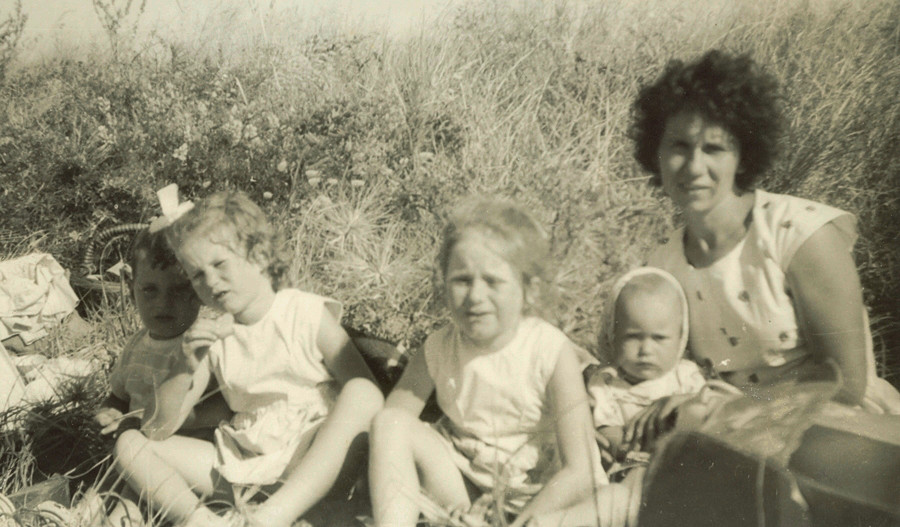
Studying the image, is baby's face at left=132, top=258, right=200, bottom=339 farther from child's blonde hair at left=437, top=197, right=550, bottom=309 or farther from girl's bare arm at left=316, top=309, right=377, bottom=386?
child's blonde hair at left=437, top=197, right=550, bottom=309

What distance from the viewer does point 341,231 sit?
217 centimetres

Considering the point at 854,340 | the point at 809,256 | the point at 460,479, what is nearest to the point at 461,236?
the point at 460,479

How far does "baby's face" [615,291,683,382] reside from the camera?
5.96 feet

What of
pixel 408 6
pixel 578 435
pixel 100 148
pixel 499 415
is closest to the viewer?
pixel 578 435

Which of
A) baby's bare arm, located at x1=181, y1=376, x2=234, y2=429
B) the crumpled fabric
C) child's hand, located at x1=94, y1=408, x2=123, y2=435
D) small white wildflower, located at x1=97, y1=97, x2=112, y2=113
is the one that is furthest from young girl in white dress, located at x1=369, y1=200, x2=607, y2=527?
the crumpled fabric

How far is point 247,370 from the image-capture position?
2.07 meters

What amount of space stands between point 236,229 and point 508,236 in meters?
0.68

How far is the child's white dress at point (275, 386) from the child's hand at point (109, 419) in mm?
299

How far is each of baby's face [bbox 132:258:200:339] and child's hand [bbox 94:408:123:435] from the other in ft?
0.73

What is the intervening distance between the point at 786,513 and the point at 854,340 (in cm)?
37

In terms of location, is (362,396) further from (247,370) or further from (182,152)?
(182,152)

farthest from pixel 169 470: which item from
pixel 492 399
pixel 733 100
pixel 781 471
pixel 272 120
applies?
pixel 733 100

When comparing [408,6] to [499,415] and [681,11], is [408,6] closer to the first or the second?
[681,11]

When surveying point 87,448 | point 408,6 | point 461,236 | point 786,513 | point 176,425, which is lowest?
point 87,448
